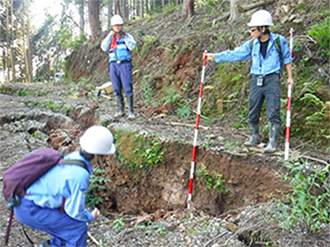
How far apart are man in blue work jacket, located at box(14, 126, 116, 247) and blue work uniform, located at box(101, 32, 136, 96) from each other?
4.13 m

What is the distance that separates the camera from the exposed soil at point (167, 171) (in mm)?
4695

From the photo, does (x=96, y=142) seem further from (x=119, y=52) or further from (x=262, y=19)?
(x=119, y=52)

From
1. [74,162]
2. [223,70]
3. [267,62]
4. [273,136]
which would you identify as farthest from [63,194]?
[223,70]

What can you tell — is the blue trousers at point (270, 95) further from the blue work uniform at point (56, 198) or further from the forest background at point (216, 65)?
the blue work uniform at point (56, 198)

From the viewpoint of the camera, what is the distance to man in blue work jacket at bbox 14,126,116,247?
2.72 meters

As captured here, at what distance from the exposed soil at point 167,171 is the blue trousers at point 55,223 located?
2.86ft

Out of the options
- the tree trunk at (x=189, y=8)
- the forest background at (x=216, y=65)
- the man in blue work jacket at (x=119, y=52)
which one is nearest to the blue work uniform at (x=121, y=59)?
the man in blue work jacket at (x=119, y=52)

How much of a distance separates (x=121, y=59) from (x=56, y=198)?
14.9ft

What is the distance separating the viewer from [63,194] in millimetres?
2736

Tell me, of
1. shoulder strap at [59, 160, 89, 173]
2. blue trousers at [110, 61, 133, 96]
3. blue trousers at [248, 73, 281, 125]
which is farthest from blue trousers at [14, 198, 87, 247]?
blue trousers at [110, 61, 133, 96]

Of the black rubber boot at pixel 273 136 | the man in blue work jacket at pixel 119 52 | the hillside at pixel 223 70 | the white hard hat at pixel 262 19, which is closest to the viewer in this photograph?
the white hard hat at pixel 262 19

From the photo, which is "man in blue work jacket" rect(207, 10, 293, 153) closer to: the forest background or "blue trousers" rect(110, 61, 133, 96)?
the forest background

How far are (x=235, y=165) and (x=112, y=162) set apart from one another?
268 centimetres

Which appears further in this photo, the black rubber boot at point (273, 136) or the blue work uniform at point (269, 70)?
the black rubber boot at point (273, 136)
